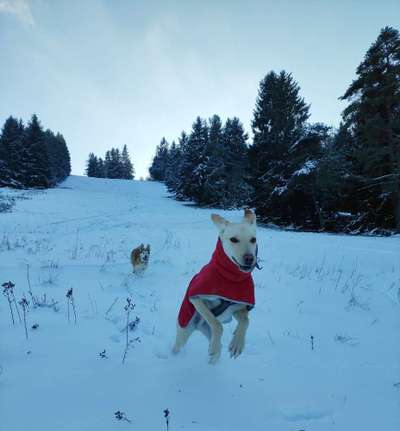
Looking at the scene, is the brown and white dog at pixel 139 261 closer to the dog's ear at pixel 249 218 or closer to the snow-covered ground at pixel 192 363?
the snow-covered ground at pixel 192 363

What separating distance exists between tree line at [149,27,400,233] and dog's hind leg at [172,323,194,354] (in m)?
16.8

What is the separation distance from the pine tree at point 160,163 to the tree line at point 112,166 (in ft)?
37.3

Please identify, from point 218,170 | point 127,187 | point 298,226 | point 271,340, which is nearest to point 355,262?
point 271,340

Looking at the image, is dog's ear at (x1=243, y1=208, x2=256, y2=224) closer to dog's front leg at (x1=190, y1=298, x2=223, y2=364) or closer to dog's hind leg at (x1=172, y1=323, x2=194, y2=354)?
dog's front leg at (x1=190, y1=298, x2=223, y2=364)

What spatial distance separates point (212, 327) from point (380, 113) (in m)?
20.1

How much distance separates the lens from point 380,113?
1734 cm

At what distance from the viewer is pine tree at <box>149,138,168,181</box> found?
86500 millimetres

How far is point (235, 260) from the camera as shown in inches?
103

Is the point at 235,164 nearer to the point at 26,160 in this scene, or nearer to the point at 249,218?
the point at 249,218

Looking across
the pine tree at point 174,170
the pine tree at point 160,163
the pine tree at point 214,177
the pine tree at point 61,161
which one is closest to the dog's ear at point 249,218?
the pine tree at point 214,177


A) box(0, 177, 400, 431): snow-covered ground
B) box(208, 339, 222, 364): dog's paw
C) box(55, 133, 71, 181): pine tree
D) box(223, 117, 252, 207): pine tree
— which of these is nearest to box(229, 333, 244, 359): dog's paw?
box(208, 339, 222, 364): dog's paw

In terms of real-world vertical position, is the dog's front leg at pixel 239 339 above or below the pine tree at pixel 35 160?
below

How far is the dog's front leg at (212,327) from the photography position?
8.60 ft

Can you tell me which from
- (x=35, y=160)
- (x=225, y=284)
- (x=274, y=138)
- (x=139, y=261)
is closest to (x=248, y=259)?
(x=225, y=284)
